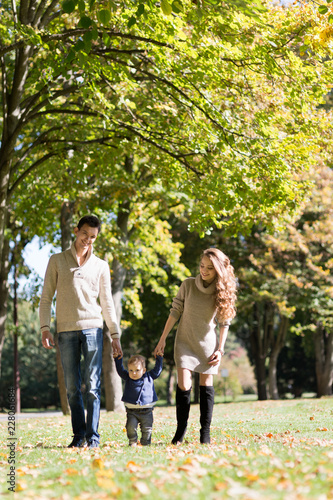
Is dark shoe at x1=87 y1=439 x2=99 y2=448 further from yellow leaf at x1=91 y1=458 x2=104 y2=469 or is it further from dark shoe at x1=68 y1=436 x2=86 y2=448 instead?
yellow leaf at x1=91 y1=458 x2=104 y2=469

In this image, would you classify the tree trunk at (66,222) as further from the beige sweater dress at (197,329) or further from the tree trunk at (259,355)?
the tree trunk at (259,355)

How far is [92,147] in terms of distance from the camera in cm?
1251

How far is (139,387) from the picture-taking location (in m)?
6.09

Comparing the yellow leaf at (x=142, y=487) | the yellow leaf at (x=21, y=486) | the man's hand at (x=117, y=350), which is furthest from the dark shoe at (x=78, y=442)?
the yellow leaf at (x=142, y=487)

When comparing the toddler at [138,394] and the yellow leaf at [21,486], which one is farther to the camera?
the toddler at [138,394]

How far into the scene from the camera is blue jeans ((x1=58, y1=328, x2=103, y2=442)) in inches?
239

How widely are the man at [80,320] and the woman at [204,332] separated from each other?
674 millimetres

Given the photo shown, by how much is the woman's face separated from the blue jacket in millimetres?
958

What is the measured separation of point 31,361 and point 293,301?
26470 mm

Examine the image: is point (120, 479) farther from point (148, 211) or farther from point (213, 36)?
point (148, 211)

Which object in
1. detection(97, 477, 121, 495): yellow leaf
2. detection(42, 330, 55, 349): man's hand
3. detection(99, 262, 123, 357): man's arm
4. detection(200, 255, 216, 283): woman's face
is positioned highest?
detection(200, 255, 216, 283): woman's face

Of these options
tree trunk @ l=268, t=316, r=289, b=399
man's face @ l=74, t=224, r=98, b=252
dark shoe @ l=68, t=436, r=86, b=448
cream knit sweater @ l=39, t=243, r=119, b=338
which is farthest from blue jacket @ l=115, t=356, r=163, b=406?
tree trunk @ l=268, t=316, r=289, b=399

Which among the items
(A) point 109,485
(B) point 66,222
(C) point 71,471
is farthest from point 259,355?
(A) point 109,485

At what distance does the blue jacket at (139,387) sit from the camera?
19.8ft
